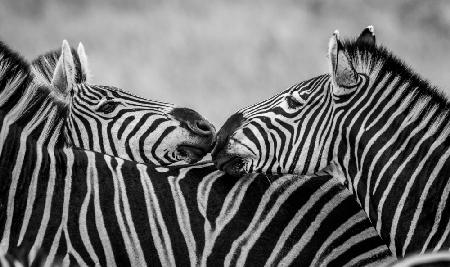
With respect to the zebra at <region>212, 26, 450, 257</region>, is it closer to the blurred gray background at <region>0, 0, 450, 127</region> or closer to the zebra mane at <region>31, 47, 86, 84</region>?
the zebra mane at <region>31, 47, 86, 84</region>

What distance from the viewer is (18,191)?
19.9 feet

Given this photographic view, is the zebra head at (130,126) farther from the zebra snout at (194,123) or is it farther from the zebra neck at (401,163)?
the zebra neck at (401,163)

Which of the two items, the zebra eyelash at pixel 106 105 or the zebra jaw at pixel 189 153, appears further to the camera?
the zebra eyelash at pixel 106 105

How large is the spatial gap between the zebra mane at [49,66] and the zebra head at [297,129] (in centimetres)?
194

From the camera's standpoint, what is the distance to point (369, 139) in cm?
673

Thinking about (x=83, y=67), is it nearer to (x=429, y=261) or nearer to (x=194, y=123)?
(x=194, y=123)

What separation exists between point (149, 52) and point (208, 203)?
38.8 metres

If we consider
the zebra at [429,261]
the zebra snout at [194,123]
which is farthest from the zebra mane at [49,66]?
the zebra at [429,261]

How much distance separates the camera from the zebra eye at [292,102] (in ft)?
23.4

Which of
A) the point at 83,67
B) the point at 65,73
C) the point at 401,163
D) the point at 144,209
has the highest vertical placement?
the point at 83,67

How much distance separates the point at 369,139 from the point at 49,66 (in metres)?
3.58

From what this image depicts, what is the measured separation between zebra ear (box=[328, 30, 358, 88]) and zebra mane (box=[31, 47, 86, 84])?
2606mm

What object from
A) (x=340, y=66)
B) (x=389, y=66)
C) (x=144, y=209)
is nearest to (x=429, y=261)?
(x=144, y=209)

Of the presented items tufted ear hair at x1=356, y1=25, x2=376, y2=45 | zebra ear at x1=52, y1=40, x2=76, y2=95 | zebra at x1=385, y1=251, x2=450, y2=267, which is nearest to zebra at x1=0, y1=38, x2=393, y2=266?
tufted ear hair at x1=356, y1=25, x2=376, y2=45
